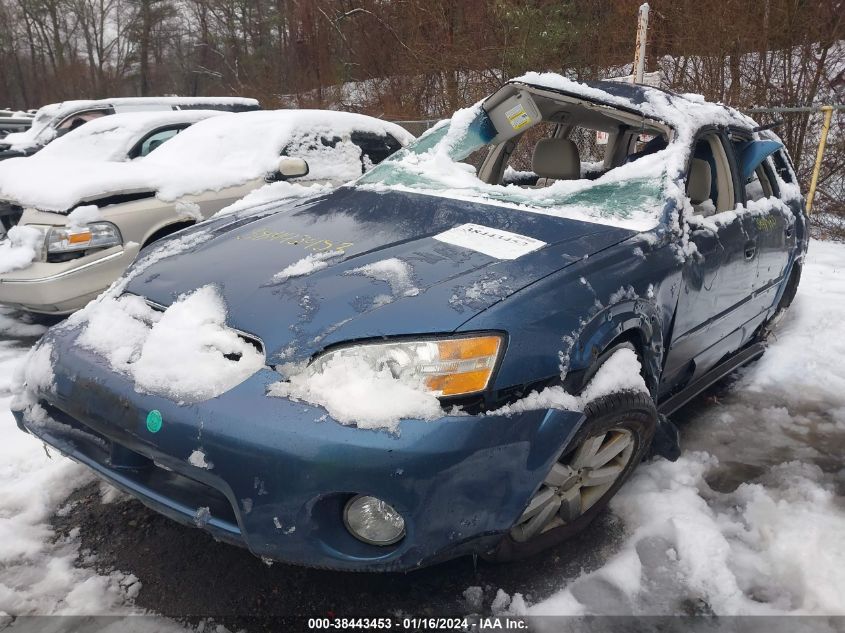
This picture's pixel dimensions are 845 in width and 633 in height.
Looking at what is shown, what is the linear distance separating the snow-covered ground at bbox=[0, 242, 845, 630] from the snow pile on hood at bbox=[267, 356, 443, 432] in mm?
780

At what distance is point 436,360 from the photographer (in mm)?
1740

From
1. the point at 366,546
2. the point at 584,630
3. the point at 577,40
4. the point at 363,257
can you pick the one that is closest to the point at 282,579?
the point at 366,546

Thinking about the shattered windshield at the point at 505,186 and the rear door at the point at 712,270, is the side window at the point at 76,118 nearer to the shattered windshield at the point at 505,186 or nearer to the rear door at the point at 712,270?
the shattered windshield at the point at 505,186

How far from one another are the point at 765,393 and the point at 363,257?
8.87 ft

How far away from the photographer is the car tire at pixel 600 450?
2.00 meters

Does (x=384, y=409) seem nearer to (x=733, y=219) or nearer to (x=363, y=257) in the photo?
(x=363, y=257)

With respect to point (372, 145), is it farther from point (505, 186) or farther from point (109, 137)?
point (505, 186)

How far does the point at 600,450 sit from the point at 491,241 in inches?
33.9

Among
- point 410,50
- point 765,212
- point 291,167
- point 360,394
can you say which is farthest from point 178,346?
point 410,50

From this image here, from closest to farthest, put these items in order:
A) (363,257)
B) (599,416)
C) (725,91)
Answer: (599,416) → (363,257) → (725,91)

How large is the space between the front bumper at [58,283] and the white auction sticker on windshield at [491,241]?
289 cm

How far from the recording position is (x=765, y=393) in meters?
3.60

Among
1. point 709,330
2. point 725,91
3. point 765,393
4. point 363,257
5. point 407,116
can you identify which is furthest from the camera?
point 407,116

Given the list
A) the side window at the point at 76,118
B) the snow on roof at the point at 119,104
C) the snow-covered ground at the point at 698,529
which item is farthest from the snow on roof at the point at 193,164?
the side window at the point at 76,118
